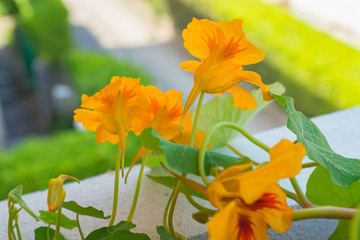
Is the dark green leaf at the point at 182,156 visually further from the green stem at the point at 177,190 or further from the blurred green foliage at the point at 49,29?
the blurred green foliage at the point at 49,29

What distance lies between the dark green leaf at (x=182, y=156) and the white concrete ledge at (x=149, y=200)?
16cm

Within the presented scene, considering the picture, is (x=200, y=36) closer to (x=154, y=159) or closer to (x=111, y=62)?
(x=154, y=159)

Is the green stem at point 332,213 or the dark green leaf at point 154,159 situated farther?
the dark green leaf at point 154,159

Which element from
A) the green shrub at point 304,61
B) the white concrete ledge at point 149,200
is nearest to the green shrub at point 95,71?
the green shrub at point 304,61

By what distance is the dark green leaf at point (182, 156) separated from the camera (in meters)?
0.35

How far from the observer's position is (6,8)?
6.36 metres

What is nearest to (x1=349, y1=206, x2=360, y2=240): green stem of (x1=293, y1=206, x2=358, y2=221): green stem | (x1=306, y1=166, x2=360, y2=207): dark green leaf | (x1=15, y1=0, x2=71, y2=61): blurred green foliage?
(x1=293, y1=206, x2=358, y2=221): green stem

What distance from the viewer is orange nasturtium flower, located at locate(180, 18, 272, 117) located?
1.27 ft

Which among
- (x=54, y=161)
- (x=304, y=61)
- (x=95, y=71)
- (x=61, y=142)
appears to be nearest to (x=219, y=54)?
(x=54, y=161)

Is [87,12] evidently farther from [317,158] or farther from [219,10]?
[317,158]

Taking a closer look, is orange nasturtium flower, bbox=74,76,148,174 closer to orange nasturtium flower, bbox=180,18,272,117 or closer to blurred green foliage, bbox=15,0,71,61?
orange nasturtium flower, bbox=180,18,272,117

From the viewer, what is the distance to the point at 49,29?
5125 millimetres

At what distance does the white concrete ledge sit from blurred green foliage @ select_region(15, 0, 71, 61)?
478 centimetres

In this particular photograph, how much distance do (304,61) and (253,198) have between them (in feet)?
14.2
